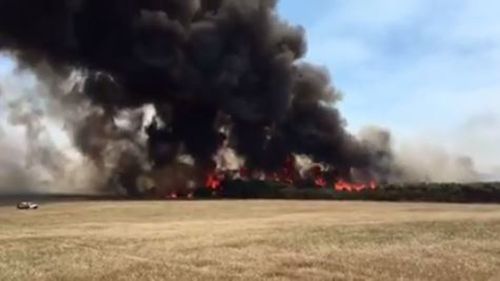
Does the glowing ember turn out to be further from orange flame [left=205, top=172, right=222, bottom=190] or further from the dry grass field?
the dry grass field

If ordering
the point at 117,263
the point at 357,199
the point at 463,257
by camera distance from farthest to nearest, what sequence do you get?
the point at 357,199 < the point at 463,257 < the point at 117,263

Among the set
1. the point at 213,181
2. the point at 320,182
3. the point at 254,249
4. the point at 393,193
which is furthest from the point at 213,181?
the point at 254,249

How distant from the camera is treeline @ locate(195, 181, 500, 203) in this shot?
285ft

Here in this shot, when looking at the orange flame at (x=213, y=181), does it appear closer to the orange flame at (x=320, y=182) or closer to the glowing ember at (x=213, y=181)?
the glowing ember at (x=213, y=181)

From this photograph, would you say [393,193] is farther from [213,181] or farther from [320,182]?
[213,181]

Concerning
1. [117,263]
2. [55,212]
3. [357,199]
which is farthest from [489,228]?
[357,199]

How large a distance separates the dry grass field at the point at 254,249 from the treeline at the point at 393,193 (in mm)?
34126

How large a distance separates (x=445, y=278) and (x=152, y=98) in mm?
93059

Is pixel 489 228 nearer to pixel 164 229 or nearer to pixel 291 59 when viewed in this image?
pixel 164 229

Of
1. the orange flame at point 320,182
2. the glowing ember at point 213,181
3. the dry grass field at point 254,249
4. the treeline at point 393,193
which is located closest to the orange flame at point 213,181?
the glowing ember at point 213,181

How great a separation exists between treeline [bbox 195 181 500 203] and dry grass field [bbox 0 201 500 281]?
34126mm

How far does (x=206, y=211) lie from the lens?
68.2 meters

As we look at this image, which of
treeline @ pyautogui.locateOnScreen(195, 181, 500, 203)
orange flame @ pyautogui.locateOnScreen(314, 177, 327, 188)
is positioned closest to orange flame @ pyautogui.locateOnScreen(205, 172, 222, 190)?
treeline @ pyautogui.locateOnScreen(195, 181, 500, 203)

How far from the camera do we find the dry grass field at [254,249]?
2878 centimetres
